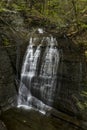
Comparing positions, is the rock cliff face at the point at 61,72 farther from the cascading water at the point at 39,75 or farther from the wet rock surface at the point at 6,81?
the cascading water at the point at 39,75

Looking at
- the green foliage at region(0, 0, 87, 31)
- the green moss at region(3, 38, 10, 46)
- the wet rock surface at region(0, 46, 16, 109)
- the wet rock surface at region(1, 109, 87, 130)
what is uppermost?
the green foliage at region(0, 0, 87, 31)

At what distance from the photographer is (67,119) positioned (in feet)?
27.8

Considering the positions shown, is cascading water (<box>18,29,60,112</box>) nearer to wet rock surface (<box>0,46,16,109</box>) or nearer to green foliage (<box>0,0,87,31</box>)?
wet rock surface (<box>0,46,16,109</box>)

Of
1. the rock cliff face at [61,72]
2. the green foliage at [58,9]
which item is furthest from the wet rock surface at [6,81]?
the green foliage at [58,9]

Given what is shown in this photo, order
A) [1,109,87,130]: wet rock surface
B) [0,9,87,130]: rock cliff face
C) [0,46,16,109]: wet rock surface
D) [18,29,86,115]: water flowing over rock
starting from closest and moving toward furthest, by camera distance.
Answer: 1. [1,109,87,130]: wet rock surface
2. [0,9,87,130]: rock cliff face
3. [18,29,86,115]: water flowing over rock
4. [0,46,16,109]: wet rock surface

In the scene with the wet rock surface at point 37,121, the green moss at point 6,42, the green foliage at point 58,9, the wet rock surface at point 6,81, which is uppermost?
the green foliage at point 58,9

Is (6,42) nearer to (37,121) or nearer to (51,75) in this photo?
(51,75)

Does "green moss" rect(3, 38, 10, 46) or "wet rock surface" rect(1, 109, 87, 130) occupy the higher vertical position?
"green moss" rect(3, 38, 10, 46)

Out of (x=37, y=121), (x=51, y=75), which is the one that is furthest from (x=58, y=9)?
(x=37, y=121)

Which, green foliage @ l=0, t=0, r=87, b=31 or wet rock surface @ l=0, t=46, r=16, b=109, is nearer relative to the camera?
wet rock surface @ l=0, t=46, r=16, b=109

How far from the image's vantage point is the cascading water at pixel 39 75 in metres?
9.52

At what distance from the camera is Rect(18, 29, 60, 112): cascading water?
31.2ft

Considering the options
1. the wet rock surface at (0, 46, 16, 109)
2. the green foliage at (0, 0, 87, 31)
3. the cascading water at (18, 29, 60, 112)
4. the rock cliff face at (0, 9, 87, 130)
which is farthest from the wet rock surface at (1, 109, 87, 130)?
the green foliage at (0, 0, 87, 31)

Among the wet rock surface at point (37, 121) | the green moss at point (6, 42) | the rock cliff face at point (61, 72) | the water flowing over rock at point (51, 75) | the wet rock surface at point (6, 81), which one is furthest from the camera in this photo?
the green moss at point (6, 42)
